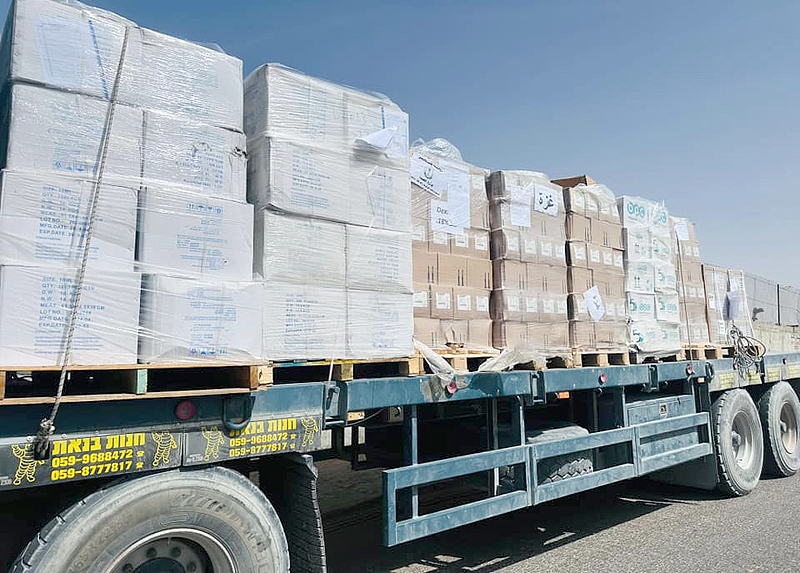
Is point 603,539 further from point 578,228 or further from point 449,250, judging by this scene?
point 449,250

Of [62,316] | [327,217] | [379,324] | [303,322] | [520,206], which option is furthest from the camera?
[520,206]

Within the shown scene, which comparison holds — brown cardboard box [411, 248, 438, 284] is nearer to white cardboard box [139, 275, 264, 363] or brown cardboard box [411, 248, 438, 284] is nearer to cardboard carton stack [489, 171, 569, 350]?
cardboard carton stack [489, 171, 569, 350]

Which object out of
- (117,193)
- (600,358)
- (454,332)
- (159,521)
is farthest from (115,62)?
(600,358)

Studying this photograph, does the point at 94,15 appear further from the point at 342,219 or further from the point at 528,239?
the point at 528,239

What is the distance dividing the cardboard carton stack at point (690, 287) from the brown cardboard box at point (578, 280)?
5.91 ft

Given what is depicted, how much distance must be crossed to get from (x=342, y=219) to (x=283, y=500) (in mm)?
1623

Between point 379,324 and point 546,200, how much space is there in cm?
237

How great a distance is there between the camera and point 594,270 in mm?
5699

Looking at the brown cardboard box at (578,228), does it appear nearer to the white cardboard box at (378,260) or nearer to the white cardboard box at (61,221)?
the white cardboard box at (378,260)

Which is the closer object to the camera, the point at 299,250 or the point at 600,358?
the point at 299,250

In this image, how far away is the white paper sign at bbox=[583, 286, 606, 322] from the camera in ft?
18.1

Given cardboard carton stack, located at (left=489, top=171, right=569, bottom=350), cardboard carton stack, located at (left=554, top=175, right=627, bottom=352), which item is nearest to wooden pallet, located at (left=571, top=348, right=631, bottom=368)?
cardboard carton stack, located at (left=554, top=175, right=627, bottom=352)

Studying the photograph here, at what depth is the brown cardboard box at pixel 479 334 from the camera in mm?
4664

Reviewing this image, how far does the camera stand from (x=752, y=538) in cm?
543
